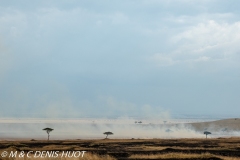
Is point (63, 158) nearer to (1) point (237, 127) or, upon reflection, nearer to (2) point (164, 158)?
(2) point (164, 158)

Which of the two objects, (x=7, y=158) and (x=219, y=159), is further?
(x=219, y=159)

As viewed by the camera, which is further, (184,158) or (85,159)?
(184,158)

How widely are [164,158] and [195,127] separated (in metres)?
141

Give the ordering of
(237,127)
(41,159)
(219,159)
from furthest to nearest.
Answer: (237,127) < (219,159) < (41,159)

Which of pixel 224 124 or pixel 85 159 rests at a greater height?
pixel 224 124

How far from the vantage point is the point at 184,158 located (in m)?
34.1

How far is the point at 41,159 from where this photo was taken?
90.6 feet

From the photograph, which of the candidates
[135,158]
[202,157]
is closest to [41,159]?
[135,158]

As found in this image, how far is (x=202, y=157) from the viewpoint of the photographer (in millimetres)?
34281

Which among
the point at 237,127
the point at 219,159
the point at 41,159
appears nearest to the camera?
the point at 41,159

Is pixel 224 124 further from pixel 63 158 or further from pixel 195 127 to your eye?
pixel 63 158

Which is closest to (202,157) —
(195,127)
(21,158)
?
(21,158)

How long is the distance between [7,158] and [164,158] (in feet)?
46.6

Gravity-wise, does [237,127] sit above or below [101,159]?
above
